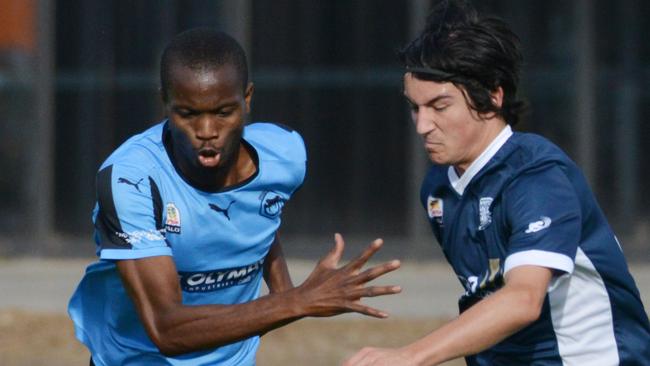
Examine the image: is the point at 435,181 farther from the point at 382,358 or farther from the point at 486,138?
the point at 382,358

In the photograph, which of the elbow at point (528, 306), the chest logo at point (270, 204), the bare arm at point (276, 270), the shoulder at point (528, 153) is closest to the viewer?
the elbow at point (528, 306)

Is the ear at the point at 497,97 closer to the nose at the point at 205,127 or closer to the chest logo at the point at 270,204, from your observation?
the nose at the point at 205,127

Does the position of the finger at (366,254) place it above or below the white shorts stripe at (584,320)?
above

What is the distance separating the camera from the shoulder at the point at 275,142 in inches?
214

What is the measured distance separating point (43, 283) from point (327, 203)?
8.87ft

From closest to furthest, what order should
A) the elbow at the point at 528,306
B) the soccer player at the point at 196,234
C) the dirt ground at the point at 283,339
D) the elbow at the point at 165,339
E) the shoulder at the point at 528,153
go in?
the elbow at the point at 528,306, the shoulder at the point at 528,153, the soccer player at the point at 196,234, the elbow at the point at 165,339, the dirt ground at the point at 283,339

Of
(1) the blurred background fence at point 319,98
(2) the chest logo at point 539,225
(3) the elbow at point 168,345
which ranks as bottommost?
(1) the blurred background fence at point 319,98

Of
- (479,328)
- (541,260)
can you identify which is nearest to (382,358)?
(479,328)

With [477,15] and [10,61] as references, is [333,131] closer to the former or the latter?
[10,61]

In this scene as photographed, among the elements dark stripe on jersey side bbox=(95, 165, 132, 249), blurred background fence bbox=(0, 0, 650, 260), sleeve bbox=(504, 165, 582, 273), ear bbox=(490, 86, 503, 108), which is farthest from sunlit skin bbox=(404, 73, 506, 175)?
blurred background fence bbox=(0, 0, 650, 260)

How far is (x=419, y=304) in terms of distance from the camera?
11.1 meters

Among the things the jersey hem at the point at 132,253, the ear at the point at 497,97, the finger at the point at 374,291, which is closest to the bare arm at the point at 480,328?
the finger at the point at 374,291

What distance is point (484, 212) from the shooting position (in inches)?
178

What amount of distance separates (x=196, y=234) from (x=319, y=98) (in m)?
8.05
